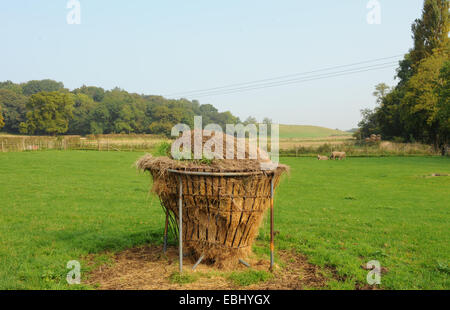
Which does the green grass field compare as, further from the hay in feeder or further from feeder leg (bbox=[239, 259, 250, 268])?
the hay in feeder

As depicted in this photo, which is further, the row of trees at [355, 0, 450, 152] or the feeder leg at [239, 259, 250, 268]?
the row of trees at [355, 0, 450, 152]

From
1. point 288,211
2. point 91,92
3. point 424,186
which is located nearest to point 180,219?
point 288,211

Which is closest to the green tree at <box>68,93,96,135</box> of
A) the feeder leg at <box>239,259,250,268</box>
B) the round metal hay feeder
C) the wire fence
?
the wire fence

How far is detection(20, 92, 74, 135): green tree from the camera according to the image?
85.8 meters

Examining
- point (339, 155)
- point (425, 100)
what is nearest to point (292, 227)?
point (339, 155)

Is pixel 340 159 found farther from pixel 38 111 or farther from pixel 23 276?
pixel 38 111

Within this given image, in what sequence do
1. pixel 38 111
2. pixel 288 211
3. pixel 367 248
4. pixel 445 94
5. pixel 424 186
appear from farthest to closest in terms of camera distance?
1. pixel 38 111
2. pixel 445 94
3. pixel 424 186
4. pixel 288 211
5. pixel 367 248

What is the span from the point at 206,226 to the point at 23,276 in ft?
9.67

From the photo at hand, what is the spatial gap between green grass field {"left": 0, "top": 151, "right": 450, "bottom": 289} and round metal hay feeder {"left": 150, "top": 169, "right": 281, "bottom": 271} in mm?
1507

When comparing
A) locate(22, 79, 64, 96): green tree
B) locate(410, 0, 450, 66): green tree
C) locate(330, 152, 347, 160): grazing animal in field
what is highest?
locate(22, 79, 64, 96): green tree

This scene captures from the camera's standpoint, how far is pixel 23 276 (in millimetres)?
5559

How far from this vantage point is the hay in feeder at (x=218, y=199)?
17.1 feet

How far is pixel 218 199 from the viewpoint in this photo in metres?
5.22

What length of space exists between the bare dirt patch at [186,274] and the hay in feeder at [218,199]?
1.14 feet
